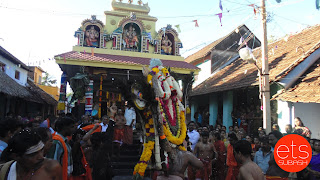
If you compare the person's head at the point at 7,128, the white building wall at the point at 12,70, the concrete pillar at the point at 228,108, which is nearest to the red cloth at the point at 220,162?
the person's head at the point at 7,128

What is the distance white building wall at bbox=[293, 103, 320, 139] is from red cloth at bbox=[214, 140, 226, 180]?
3.85 metres

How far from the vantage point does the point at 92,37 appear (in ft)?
42.5

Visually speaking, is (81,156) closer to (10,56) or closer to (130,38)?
(130,38)

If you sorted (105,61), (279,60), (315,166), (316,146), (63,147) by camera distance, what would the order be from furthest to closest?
(279,60), (105,61), (316,146), (315,166), (63,147)

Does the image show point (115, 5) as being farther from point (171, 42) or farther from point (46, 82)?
point (46, 82)

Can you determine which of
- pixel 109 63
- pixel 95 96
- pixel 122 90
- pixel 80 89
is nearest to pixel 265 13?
pixel 122 90

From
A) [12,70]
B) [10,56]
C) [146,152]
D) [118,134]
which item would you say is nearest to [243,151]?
[146,152]

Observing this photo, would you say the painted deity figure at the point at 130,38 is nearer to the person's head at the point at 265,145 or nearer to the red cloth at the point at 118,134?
the red cloth at the point at 118,134

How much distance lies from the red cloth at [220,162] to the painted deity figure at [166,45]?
8049mm

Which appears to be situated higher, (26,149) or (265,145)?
(26,149)

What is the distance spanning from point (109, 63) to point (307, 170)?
352 inches

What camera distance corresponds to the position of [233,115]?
43.2ft

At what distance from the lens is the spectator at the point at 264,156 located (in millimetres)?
5066

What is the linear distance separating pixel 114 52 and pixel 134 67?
1.77 m
